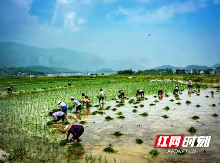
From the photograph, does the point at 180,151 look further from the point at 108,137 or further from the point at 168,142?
the point at 108,137

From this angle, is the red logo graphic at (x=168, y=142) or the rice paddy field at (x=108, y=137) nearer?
the rice paddy field at (x=108, y=137)

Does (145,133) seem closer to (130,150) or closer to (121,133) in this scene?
(121,133)

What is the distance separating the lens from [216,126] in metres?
11.6

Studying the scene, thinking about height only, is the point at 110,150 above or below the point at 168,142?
below

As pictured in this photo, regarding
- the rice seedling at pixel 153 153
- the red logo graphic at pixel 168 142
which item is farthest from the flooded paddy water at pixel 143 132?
the red logo graphic at pixel 168 142

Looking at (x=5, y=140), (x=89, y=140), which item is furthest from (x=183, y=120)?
(x=5, y=140)

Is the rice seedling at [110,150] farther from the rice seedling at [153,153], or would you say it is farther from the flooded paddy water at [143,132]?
the rice seedling at [153,153]

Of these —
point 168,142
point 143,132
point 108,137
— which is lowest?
point 108,137

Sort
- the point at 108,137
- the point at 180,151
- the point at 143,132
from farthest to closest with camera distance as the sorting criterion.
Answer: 1. the point at 143,132
2. the point at 108,137
3. the point at 180,151

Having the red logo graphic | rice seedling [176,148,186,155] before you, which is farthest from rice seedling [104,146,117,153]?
rice seedling [176,148,186,155]

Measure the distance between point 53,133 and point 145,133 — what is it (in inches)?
216

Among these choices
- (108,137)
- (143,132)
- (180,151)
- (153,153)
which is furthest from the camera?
(143,132)

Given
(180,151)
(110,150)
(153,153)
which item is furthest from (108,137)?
(180,151)

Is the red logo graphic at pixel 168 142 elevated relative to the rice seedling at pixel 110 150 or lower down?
elevated
